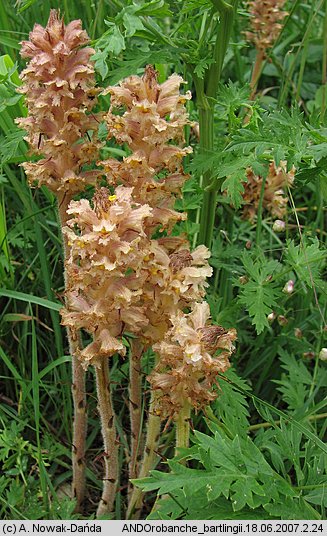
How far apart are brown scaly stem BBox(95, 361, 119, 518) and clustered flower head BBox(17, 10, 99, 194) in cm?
51

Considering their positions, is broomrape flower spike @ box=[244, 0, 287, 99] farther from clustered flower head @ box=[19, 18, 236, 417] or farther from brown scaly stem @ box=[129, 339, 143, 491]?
brown scaly stem @ box=[129, 339, 143, 491]

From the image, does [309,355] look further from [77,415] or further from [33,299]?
[33,299]

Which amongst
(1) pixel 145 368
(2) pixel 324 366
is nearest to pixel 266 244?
(2) pixel 324 366

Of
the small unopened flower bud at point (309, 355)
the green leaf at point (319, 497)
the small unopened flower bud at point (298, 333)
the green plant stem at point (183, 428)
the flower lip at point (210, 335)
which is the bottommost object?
the small unopened flower bud at point (309, 355)

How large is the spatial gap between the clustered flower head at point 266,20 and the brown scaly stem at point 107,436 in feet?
6.11

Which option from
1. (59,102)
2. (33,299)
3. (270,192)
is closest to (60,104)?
(59,102)

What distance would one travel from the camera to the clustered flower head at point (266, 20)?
10.7 ft

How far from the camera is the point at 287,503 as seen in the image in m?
1.83

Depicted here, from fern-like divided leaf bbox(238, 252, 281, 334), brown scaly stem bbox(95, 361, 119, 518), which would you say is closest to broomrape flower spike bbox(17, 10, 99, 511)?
brown scaly stem bbox(95, 361, 119, 518)

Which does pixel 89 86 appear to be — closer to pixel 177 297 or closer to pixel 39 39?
pixel 39 39

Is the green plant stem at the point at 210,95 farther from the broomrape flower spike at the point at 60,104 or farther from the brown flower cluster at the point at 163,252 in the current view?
the broomrape flower spike at the point at 60,104

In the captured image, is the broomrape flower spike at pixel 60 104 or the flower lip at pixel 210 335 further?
the broomrape flower spike at pixel 60 104

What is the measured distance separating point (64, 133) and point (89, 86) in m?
0.14

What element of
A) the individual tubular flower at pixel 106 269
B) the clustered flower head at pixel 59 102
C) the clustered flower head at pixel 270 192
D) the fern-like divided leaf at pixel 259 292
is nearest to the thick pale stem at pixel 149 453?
the individual tubular flower at pixel 106 269
